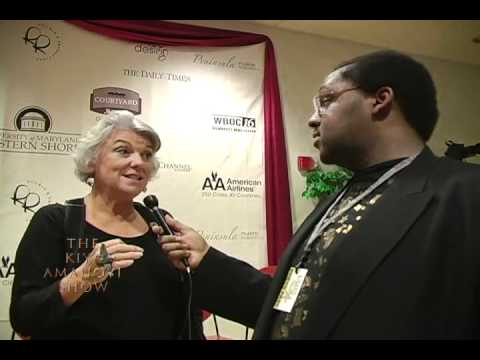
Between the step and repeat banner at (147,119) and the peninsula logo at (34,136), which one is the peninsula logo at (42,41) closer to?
the step and repeat banner at (147,119)

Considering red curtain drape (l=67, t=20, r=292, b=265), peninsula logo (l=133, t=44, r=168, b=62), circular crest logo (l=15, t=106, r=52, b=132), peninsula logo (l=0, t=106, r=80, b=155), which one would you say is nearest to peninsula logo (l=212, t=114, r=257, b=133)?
red curtain drape (l=67, t=20, r=292, b=265)

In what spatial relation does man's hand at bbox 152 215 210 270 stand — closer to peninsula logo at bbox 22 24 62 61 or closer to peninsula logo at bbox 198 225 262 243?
peninsula logo at bbox 198 225 262 243

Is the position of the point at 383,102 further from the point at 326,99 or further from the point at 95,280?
the point at 95,280

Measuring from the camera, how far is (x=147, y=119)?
9.41ft

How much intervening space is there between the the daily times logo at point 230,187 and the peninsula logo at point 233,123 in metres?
0.33

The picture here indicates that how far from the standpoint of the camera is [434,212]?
3.28 feet

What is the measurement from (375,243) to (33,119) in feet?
7.51

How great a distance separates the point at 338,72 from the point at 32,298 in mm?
1201

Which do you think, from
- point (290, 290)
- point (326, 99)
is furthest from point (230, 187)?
point (290, 290)

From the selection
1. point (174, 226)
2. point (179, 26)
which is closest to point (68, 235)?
point (174, 226)

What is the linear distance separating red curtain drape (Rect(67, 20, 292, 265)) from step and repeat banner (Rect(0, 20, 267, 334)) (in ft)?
0.17

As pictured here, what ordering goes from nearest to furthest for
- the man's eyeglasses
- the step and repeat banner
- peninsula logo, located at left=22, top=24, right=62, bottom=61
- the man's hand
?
the man's eyeglasses < the man's hand < the step and repeat banner < peninsula logo, located at left=22, top=24, right=62, bottom=61

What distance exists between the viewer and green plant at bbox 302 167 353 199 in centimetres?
315
